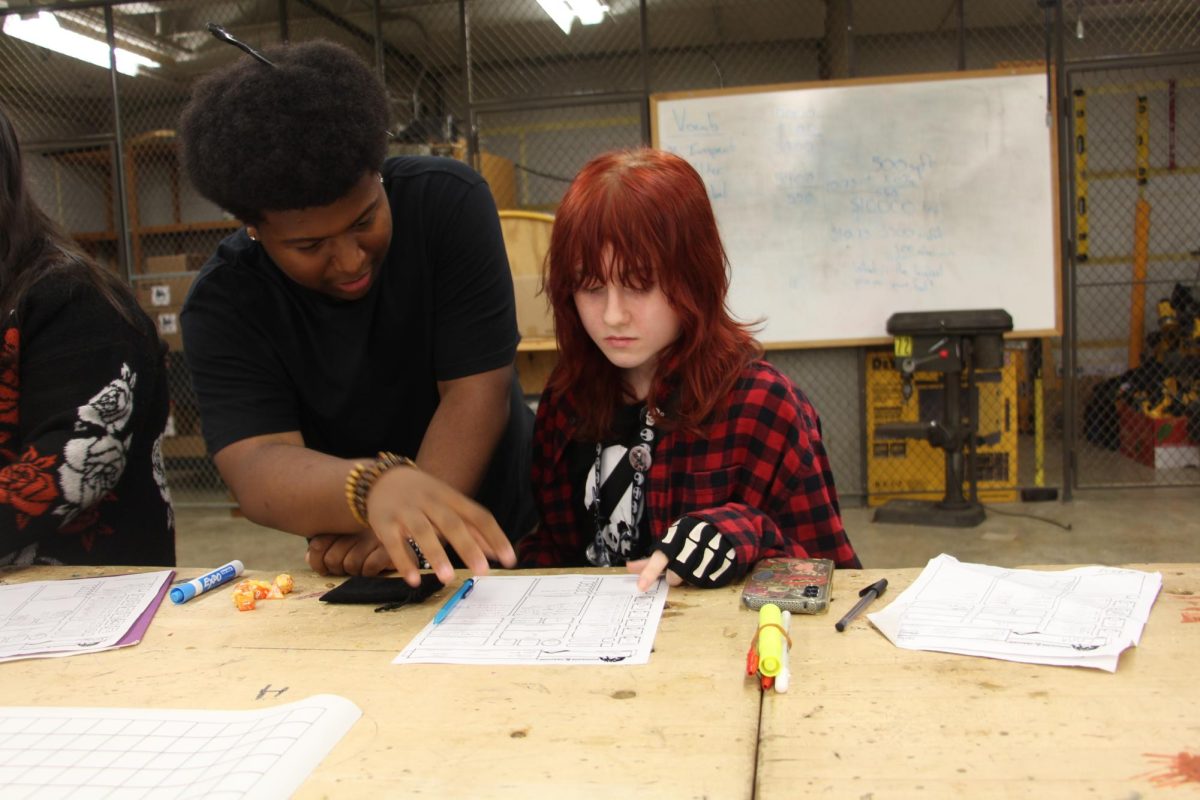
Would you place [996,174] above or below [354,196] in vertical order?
above

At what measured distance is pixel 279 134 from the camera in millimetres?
1062

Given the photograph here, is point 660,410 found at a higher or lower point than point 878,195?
lower

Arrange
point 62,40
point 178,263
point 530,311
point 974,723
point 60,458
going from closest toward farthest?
point 974,723 < point 60,458 < point 530,311 < point 178,263 < point 62,40

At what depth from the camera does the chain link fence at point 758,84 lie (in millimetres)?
5148

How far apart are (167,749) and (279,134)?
2.19ft

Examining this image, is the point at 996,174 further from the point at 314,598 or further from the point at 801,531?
the point at 314,598

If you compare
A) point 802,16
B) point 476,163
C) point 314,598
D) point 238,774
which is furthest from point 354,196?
point 802,16

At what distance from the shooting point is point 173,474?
6.48 meters

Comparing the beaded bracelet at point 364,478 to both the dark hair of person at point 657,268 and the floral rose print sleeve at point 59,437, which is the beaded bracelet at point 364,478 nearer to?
the dark hair of person at point 657,268

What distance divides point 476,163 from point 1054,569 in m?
4.55

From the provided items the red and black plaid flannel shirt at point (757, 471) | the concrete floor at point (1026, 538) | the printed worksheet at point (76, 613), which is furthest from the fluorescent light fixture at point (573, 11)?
the printed worksheet at point (76, 613)

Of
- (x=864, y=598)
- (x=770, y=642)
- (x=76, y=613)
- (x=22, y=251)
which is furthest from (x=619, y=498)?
(x=22, y=251)

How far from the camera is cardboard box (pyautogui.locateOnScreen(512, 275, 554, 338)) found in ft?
13.1

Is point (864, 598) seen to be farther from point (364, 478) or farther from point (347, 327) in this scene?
point (347, 327)
